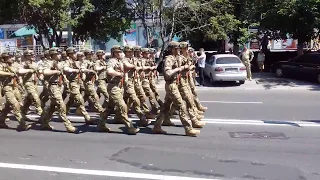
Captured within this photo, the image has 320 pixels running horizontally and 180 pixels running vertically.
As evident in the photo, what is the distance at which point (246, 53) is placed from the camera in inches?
733

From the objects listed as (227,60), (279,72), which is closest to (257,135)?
(227,60)

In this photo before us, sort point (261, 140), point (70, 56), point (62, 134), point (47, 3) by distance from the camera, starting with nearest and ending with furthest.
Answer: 1. point (261, 140)
2. point (62, 134)
3. point (70, 56)
4. point (47, 3)

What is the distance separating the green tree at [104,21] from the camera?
1969 centimetres

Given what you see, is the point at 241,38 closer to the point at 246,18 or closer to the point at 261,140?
the point at 246,18

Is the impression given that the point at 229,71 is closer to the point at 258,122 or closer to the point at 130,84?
the point at 258,122

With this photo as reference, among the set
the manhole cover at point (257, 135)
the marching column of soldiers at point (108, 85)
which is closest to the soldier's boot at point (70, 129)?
the marching column of soldiers at point (108, 85)

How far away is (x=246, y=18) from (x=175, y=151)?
52.8 feet

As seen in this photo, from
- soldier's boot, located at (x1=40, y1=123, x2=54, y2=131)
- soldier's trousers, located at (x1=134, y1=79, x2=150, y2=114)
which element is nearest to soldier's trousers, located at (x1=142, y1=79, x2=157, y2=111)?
soldier's trousers, located at (x1=134, y1=79, x2=150, y2=114)

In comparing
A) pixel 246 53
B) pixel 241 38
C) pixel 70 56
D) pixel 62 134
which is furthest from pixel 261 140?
pixel 241 38

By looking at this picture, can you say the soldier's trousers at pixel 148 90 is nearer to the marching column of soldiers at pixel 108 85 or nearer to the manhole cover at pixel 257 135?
the marching column of soldiers at pixel 108 85

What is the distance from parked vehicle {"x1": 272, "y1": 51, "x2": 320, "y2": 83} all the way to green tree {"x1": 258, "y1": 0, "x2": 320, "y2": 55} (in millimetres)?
1491

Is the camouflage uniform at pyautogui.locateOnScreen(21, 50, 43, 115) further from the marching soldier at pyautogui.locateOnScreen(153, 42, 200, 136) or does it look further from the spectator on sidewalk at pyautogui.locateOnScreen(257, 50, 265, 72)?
the spectator on sidewalk at pyautogui.locateOnScreen(257, 50, 265, 72)

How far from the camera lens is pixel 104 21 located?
20859 mm

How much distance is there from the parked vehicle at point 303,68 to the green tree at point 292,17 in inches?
58.7
